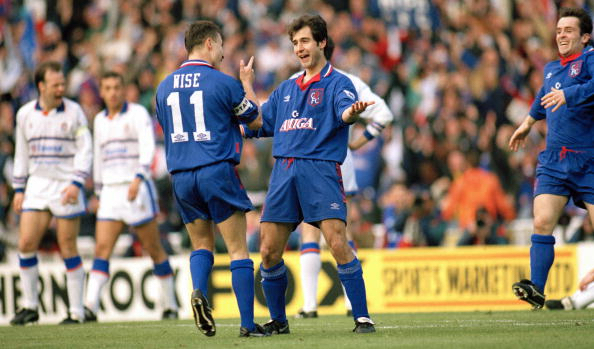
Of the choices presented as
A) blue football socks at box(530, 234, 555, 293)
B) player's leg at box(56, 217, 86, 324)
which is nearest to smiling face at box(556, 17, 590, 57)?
blue football socks at box(530, 234, 555, 293)

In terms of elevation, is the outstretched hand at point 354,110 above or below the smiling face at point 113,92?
below

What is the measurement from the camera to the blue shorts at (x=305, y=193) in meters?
7.95

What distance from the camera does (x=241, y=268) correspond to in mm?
8016

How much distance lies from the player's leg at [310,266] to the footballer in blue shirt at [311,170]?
9.61 feet

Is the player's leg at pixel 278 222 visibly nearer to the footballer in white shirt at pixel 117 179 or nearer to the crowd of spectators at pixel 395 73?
the footballer in white shirt at pixel 117 179

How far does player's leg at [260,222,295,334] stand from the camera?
26.7 feet

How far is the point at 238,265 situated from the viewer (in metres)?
8.02

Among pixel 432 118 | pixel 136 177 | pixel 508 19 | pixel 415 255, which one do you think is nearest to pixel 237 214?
pixel 136 177

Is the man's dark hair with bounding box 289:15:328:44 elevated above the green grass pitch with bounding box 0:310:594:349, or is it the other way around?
the man's dark hair with bounding box 289:15:328:44

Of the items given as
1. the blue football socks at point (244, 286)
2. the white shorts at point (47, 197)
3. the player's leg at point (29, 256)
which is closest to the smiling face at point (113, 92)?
the white shorts at point (47, 197)

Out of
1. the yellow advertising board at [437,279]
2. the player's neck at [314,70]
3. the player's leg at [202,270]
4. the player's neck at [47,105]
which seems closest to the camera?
the player's leg at [202,270]

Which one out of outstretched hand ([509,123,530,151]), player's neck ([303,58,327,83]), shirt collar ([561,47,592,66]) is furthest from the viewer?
outstretched hand ([509,123,530,151])

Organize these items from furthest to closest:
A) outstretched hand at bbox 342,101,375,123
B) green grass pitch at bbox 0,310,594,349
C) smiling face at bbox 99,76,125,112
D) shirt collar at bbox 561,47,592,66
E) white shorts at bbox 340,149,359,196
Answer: smiling face at bbox 99,76,125,112 < white shorts at bbox 340,149,359,196 < shirt collar at bbox 561,47,592,66 < outstretched hand at bbox 342,101,375,123 < green grass pitch at bbox 0,310,594,349

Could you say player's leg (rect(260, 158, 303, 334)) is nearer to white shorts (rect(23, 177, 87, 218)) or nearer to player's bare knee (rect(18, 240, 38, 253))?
white shorts (rect(23, 177, 87, 218))
